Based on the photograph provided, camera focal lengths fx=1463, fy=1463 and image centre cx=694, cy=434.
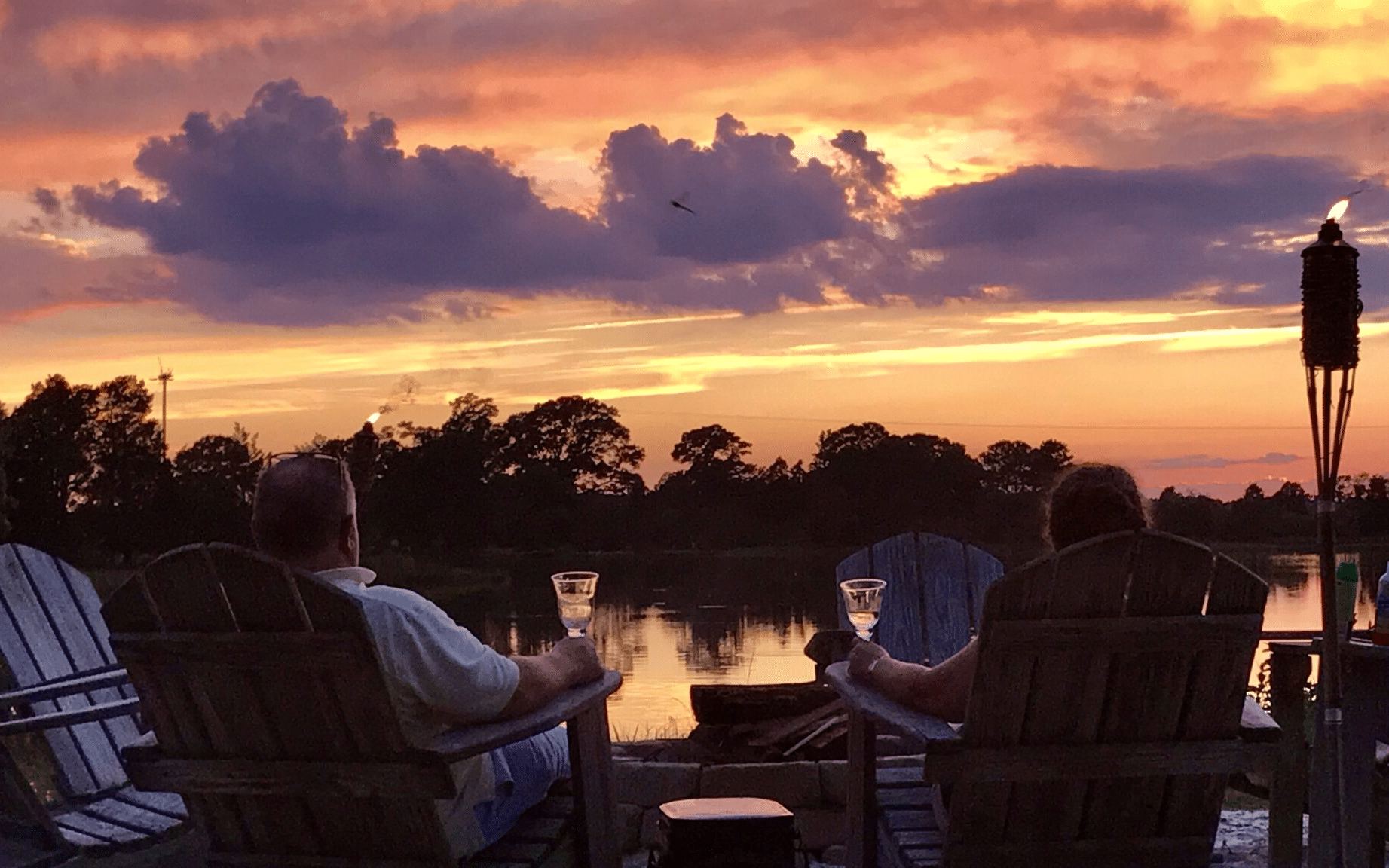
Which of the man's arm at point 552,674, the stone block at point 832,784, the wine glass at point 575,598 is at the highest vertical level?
the wine glass at point 575,598

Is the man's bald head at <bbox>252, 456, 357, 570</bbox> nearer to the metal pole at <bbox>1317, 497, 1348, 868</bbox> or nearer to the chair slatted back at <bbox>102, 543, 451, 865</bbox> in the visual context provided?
the chair slatted back at <bbox>102, 543, 451, 865</bbox>

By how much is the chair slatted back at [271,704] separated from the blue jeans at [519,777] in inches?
8.0

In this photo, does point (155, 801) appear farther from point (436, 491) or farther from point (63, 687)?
point (436, 491)

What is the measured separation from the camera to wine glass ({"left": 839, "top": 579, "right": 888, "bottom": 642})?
3312 mm

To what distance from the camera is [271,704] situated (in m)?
2.61

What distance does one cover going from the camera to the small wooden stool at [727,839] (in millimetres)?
3211

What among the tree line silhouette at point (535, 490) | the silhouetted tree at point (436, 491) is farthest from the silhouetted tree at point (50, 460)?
the silhouetted tree at point (436, 491)

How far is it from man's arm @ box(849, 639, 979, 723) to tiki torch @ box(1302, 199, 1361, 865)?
0.81m

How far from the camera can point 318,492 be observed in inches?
107

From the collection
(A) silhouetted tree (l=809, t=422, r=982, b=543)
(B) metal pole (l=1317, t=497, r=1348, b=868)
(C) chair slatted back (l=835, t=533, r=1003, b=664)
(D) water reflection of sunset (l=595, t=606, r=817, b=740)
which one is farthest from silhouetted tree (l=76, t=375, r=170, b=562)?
(B) metal pole (l=1317, t=497, r=1348, b=868)

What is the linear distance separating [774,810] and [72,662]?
7.46ft

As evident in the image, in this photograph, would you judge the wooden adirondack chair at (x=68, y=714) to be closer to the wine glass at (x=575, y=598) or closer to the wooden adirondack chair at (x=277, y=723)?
the wooden adirondack chair at (x=277, y=723)

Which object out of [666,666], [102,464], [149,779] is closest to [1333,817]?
[149,779]

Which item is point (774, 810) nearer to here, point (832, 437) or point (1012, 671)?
point (1012, 671)
